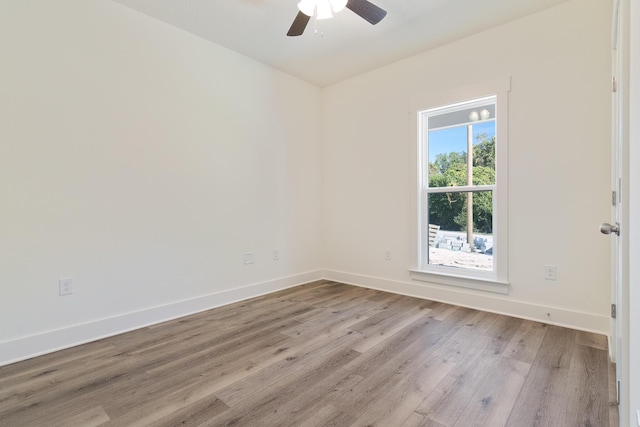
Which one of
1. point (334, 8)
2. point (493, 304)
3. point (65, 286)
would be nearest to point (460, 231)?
point (493, 304)

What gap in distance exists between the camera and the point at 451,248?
3.35m

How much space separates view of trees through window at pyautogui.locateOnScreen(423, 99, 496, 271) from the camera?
10.1ft

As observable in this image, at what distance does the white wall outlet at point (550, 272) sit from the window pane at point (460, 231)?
18.0 inches

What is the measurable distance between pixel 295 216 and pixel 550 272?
2731 millimetres

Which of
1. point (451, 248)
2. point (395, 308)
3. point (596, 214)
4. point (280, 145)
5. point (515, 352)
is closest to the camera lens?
point (515, 352)

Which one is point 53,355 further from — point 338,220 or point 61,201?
point 338,220

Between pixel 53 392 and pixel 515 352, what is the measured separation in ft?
9.44

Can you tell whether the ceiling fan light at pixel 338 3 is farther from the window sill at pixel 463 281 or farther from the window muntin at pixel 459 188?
the window sill at pixel 463 281

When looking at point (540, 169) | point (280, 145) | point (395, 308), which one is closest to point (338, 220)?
point (280, 145)

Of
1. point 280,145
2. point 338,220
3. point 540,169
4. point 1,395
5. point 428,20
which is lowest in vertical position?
point 1,395

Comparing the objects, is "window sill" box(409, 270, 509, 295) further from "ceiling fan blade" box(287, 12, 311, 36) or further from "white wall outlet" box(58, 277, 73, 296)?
"white wall outlet" box(58, 277, 73, 296)

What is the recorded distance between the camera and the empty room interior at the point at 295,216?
168 cm
